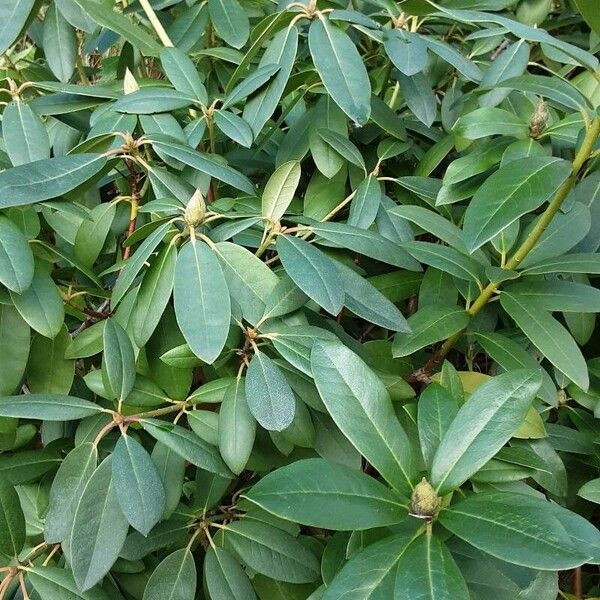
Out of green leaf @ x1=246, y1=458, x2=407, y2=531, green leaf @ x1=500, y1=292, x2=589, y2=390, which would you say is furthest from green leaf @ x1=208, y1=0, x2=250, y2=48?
green leaf @ x1=246, y1=458, x2=407, y2=531

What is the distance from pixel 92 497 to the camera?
59 centimetres

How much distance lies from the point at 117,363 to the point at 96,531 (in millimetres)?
155

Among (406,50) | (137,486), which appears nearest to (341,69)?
(406,50)

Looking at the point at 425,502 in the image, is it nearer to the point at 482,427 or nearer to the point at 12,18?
the point at 482,427

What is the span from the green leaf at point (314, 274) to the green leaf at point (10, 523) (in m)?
0.37

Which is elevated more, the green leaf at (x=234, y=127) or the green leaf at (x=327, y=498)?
the green leaf at (x=234, y=127)

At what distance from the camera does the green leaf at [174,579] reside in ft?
2.12

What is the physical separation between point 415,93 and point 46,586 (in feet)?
2.43

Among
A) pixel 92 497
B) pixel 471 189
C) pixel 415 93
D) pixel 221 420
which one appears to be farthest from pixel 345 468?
pixel 415 93

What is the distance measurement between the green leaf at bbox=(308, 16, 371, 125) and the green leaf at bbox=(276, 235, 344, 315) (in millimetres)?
193

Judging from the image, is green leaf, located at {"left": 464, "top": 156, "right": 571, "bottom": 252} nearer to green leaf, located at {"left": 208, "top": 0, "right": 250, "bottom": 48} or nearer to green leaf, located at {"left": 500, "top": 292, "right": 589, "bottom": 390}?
green leaf, located at {"left": 500, "top": 292, "right": 589, "bottom": 390}

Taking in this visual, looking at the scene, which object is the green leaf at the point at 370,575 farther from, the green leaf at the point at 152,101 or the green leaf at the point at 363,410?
the green leaf at the point at 152,101

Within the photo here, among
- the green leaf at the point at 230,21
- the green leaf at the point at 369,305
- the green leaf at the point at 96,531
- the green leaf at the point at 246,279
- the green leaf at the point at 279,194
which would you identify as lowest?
the green leaf at the point at 96,531

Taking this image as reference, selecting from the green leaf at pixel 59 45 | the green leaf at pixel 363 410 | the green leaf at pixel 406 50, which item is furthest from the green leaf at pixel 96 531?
the green leaf at pixel 59 45
